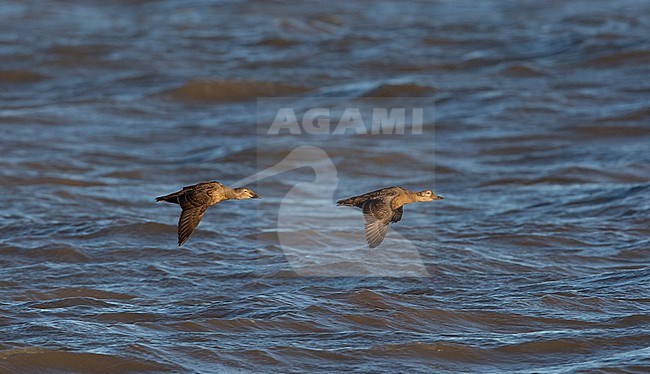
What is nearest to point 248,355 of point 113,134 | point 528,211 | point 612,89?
point 528,211

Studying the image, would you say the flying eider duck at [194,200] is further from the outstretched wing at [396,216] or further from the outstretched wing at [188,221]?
the outstretched wing at [396,216]

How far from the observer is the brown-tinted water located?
789 cm

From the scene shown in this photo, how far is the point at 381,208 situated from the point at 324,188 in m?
4.39

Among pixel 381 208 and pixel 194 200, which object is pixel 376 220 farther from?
pixel 194 200

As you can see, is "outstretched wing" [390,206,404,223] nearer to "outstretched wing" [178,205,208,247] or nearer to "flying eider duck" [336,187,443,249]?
"flying eider duck" [336,187,443,249]

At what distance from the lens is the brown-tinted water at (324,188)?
25.9ft

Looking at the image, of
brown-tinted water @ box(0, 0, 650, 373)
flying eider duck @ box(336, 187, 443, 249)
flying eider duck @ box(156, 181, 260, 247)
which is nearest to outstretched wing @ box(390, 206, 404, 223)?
flying eider duck @ box(336, 187, 443, 249)

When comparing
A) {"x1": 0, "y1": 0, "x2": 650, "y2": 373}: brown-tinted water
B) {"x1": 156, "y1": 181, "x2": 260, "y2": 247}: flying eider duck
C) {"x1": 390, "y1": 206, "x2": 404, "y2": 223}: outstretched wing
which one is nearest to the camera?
{"x1": 156, "y1": 181, "x2": 260, "y2": 247}: flying eider duck

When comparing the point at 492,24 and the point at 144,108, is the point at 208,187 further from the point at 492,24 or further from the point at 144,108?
the point at 492,24

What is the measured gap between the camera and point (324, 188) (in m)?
12.4

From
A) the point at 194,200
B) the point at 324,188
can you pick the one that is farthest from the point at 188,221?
the point at 324,188

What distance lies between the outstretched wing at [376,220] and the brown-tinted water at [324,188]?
67cm

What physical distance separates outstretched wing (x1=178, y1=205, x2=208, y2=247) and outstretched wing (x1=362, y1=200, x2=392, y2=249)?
107 cm

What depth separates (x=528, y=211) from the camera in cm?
1130
